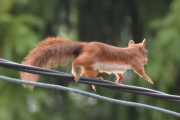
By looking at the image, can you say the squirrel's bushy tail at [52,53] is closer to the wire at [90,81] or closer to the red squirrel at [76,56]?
the red squirrel at [76,56]

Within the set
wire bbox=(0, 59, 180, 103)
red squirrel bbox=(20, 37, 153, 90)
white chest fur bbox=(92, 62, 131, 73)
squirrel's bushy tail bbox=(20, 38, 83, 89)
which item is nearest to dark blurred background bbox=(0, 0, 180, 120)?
white chest fur bbox=(92, 62, 131, 73)

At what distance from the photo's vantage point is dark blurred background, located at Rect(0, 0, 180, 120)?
5.45 meters

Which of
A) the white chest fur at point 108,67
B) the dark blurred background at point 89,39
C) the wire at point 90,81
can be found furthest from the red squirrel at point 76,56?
the dark blurred background at point 89,39

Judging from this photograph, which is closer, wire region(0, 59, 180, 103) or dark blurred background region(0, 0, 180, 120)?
wire region(0, 59, 180, 103)

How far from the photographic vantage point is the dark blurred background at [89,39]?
545 cm

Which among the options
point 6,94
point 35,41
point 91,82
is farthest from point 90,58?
point 6,94

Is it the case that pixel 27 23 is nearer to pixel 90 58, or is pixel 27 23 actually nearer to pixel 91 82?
pixel 90 58

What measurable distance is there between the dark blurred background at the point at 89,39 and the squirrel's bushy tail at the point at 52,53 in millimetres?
1625

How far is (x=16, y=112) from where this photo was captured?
561 centimetres

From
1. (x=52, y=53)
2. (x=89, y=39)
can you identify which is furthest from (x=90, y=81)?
(x=89, y=39)

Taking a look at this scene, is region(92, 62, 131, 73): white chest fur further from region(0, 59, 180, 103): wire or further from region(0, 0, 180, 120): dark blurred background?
region(0, 0, 180, 120): dark blurred background

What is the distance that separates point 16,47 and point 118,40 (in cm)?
146

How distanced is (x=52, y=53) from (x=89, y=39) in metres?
3.07

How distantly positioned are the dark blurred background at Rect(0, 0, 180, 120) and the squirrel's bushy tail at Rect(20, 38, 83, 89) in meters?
1.63
